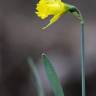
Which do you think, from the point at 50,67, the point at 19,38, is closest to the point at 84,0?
the point at 19,38

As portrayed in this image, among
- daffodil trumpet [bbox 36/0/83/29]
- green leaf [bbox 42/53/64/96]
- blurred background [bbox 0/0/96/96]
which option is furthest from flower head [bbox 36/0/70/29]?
blurred background [bbox 0/0/96/96]

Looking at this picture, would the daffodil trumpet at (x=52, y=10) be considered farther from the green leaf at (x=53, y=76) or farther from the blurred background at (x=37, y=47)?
the blurred background at (x=37, y=47)

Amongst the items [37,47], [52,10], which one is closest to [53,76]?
[52,10]

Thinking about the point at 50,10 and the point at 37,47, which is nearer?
the point at 50,10

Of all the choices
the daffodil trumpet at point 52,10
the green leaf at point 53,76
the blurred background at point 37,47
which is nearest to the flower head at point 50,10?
the daffodil trumpet at point 52,10

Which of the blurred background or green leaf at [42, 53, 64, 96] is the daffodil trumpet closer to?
green leaf at [42, 53, 64, 96]

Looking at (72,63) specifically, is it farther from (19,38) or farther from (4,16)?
(4,16)

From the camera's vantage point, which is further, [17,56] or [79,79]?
[17,56]

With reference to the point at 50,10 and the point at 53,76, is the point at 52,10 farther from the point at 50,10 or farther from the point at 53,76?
the point at 53,76
